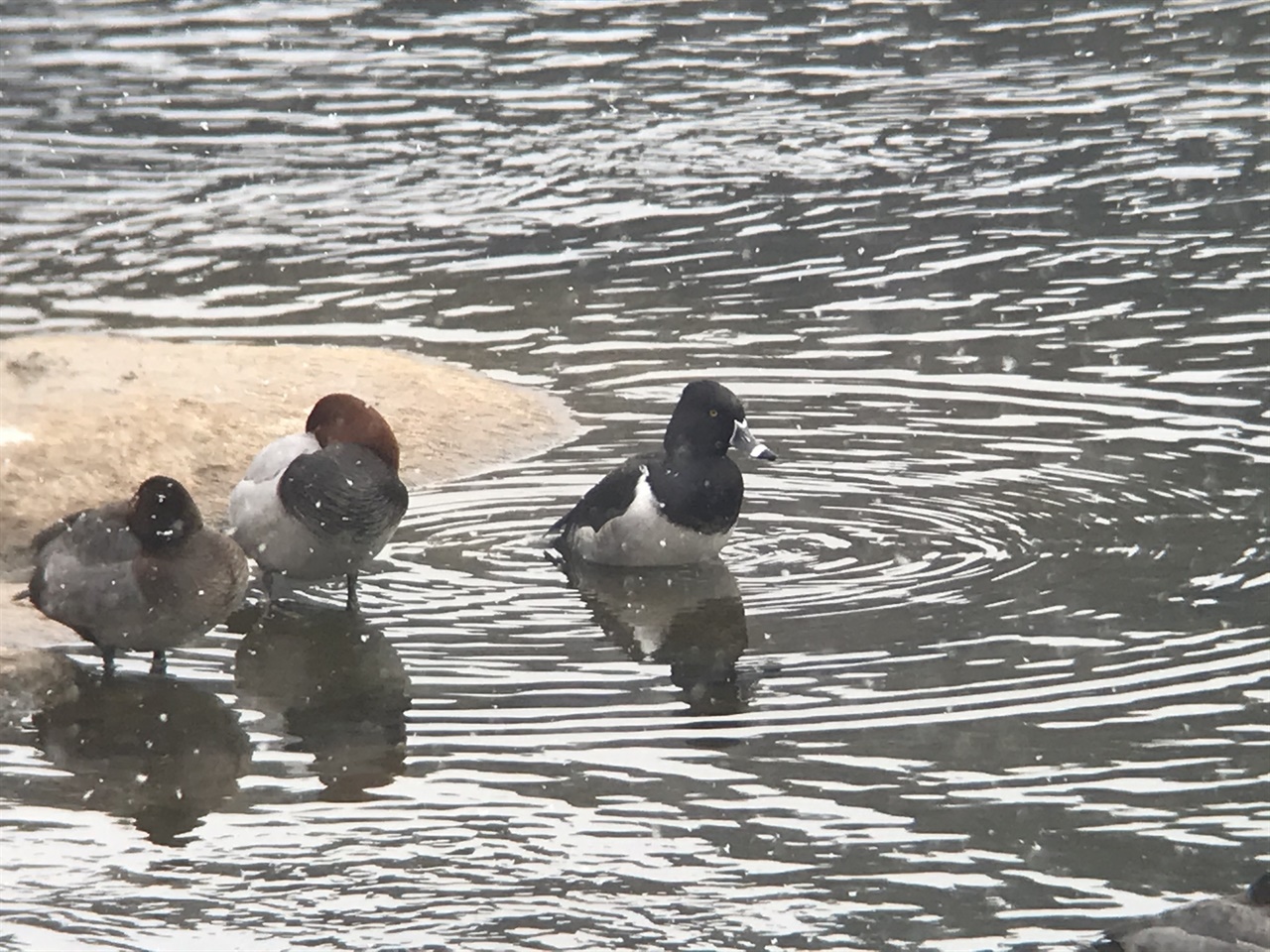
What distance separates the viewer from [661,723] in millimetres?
9477

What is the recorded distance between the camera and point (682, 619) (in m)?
Answer: 11.1

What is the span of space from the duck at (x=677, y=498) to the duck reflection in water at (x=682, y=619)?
0.33 ft

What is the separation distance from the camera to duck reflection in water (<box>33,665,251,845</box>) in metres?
8.77

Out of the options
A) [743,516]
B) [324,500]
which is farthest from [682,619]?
[324,500]

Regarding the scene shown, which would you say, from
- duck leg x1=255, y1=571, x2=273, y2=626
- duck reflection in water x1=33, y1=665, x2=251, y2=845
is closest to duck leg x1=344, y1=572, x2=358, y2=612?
duck leg x1=255, y1=571, x2=273, y2=626

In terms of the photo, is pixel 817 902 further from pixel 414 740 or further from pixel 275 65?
pixel 275 65

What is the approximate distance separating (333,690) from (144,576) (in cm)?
102

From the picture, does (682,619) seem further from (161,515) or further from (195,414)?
(195,414)

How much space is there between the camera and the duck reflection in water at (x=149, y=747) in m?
8.77

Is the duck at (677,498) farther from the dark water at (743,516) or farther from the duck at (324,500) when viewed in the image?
the duck at (324,500)

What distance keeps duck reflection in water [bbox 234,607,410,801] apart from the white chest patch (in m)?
1.41

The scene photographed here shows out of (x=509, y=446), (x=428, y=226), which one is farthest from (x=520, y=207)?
(x=509, y=446)

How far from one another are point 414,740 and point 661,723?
1.04m

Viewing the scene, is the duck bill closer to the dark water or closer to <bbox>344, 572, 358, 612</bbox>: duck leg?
the dark water
